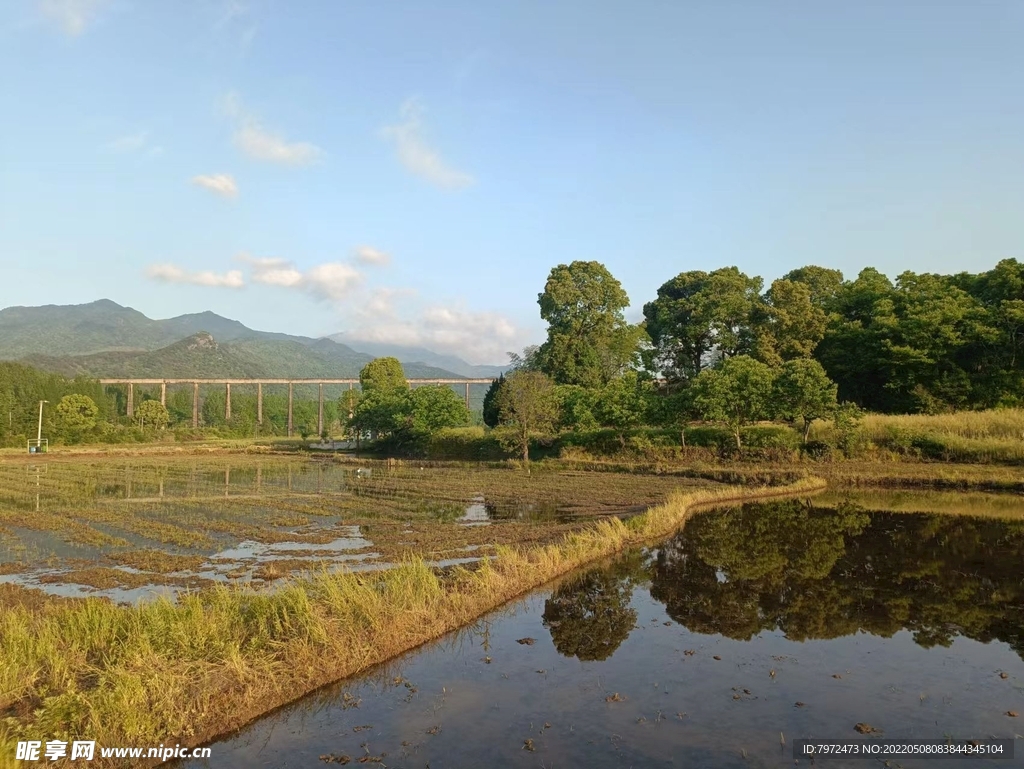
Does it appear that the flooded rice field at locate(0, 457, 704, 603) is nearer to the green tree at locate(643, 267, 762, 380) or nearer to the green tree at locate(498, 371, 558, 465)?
the green tree at locate(498, 371, 558, 465)

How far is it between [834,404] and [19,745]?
125ft

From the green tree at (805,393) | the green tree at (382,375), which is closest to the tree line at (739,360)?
the green tree at (805,393)

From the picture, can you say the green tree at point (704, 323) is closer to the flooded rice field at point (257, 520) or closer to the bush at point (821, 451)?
the bush at point (821, 451)

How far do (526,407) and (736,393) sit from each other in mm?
14089

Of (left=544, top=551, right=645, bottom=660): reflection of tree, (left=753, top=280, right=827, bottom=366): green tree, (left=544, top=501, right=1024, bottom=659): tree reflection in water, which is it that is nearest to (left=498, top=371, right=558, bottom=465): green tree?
(left=753, top=280, right=827, bottom=366): green tree

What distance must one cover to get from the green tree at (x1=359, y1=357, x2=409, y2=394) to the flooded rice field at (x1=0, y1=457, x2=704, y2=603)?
123 ft

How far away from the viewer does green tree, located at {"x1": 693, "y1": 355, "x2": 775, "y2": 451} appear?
126 ft

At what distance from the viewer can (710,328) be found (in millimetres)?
56688

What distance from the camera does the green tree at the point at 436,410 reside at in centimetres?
5972

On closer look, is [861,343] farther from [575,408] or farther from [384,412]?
[384,412]

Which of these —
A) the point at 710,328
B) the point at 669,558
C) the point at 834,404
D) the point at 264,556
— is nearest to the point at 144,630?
the point at 264,556

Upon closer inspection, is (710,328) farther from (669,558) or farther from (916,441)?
(669,558)

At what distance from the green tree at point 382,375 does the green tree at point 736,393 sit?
151ft

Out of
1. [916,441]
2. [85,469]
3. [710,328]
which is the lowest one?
[85,469]
